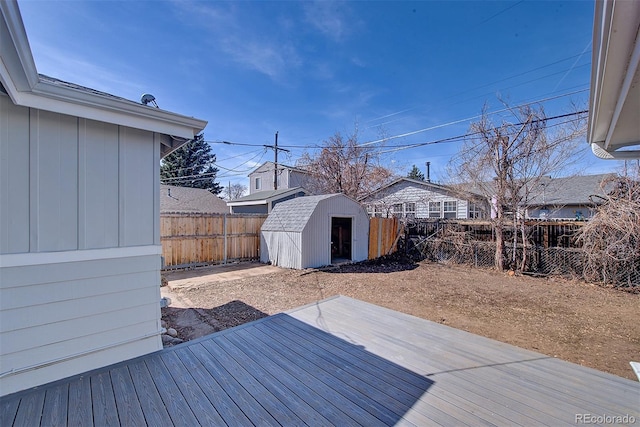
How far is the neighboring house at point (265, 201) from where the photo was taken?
14.9 metres

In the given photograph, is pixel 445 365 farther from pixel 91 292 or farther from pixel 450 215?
pixel 450 215

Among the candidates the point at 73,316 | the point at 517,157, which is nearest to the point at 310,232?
the point at 73,316

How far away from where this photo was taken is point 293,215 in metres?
8.97

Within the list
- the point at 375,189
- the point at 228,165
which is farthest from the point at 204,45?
the point at 228,165

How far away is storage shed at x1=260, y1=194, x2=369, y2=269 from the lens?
8375 millimetres

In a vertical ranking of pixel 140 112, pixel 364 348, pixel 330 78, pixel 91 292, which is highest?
pixel 330 78

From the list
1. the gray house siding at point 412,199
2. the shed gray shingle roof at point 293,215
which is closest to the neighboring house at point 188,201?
the shed gray shingle roof at point 293,215

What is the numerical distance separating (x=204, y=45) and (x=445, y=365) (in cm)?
754

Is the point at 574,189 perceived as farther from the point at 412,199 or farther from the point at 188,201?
the point at 188,201

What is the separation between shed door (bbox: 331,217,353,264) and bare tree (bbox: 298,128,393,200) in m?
4.19

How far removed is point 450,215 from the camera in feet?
45.2

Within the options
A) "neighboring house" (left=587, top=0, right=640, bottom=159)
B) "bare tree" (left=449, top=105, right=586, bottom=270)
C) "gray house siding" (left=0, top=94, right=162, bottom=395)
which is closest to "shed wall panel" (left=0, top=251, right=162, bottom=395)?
"gray house siding" (left=0, top=94, right=162, bottom=395)

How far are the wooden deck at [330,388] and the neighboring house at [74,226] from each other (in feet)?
0.94

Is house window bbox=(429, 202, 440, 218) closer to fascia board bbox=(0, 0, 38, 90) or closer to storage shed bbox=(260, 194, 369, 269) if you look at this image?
storage shed bbox=(260, 194, 369, 269)
